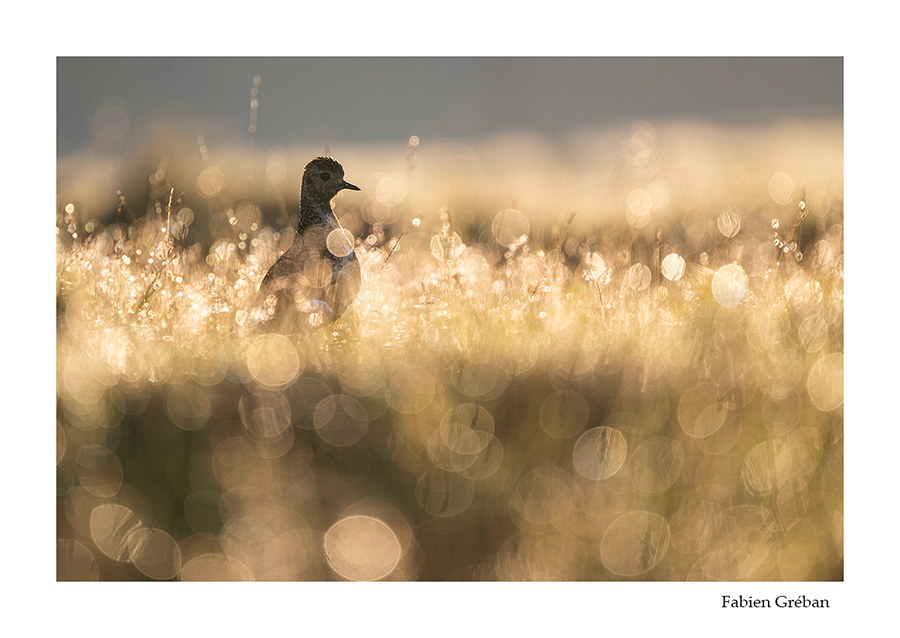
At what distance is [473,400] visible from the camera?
2.34 meters

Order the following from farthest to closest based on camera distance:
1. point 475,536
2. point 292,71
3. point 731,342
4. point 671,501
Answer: point 292,71 < point 731,342 < point 671,501 < point 475,536

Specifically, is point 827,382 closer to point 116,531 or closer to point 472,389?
point 472,389

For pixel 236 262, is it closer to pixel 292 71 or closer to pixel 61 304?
pixel 61 304

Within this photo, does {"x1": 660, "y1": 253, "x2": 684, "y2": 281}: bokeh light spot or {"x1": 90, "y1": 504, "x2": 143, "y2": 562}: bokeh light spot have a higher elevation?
{"x1": 660, "y1": 253, "x2": 684, "y2": 281}: bokeh light spot

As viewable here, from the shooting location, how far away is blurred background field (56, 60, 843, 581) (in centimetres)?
213

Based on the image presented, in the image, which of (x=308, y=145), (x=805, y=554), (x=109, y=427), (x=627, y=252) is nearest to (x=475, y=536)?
(x=805, y=554)

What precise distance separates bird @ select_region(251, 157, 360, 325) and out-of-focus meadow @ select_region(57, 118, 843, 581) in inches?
4.7

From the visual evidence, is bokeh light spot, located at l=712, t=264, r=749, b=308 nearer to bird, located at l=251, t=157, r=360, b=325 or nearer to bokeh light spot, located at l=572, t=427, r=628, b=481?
bokeh light spot, located at l=572, t=427, r=628, b=481

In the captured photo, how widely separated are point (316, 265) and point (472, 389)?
1.52 meters

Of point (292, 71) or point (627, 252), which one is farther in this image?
point (627, 252)

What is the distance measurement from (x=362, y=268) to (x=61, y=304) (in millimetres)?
1660

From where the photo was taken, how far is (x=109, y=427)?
7.59 feet

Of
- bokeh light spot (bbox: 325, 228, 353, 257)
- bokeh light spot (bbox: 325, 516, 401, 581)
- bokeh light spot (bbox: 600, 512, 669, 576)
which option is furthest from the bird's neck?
bokeh light spot (bbox: 600, 512, 669, 576)
